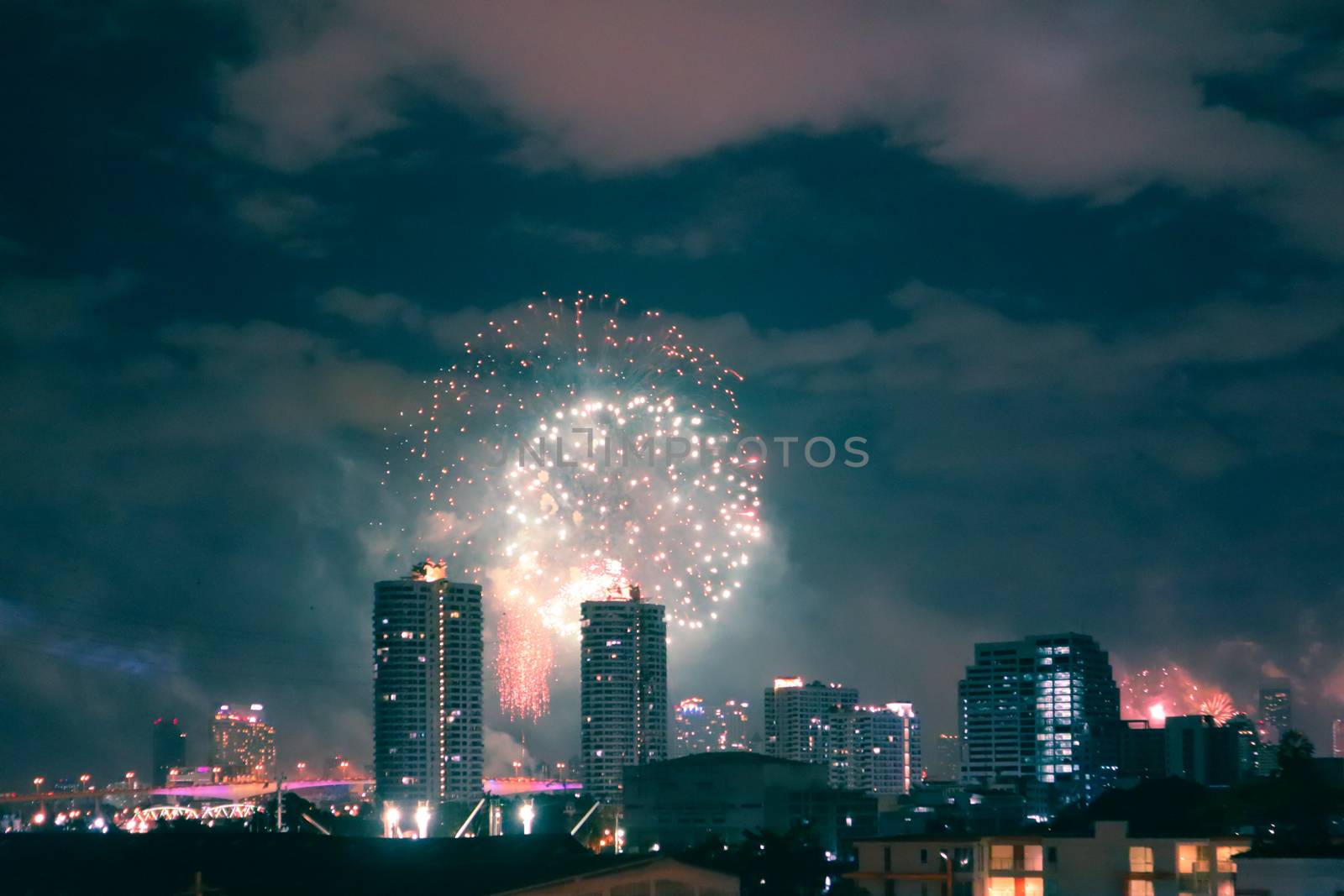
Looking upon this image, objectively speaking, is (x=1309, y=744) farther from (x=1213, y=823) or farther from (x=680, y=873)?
(x=680, y=873)

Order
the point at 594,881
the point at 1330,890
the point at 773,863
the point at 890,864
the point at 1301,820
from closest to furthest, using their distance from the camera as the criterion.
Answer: the point at 1330,890 < the point at 594,881 < the point at 1301,820 < the point at 890,864 < the point at 773,863

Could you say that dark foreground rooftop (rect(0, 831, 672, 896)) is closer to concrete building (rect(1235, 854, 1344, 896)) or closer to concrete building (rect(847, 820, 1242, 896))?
concrete building (rect(847, 820, 1242, 896))

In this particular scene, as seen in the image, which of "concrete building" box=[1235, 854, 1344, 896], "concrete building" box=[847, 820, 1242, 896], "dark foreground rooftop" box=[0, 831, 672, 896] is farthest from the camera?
"concrete building" box=[847, 820, 1242, 896]

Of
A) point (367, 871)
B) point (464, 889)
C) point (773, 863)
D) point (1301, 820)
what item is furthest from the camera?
point (773, 863)

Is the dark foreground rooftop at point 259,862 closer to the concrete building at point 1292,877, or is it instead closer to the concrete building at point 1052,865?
the concrete building at point 1052,865

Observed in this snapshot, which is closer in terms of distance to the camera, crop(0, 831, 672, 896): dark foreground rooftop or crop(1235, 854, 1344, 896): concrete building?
crop(1235, 854, 1344, 896): concrete building

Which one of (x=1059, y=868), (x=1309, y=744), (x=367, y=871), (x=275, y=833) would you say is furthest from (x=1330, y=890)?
(x=275, y=833)

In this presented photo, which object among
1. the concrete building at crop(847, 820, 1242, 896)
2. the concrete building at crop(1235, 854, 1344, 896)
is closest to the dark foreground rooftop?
the concrete building at crop(847, 820, 1242, 896)

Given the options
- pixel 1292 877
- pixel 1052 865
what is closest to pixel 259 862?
pixel 1052 865

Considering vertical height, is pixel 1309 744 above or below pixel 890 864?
above

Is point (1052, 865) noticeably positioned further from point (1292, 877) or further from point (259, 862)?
point (259, 862)
